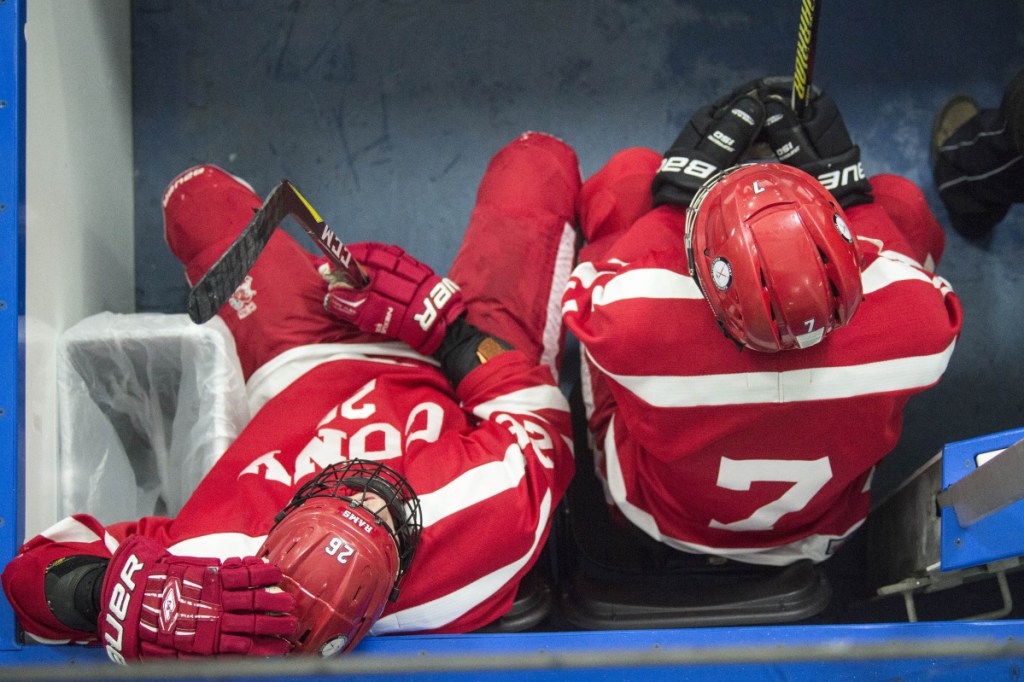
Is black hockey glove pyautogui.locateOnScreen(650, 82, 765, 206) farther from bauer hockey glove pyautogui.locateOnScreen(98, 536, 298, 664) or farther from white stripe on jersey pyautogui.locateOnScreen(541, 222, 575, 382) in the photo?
bauer hockey glove pyautogui.locateOnScreen(98, 536, 298, 664)

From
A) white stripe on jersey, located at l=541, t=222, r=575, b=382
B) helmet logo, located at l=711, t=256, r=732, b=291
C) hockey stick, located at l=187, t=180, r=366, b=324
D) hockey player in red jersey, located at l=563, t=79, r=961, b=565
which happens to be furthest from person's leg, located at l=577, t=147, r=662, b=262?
helmet logo, located at l=711, t=256, r=732, b=291

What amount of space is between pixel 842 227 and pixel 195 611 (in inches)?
34.3

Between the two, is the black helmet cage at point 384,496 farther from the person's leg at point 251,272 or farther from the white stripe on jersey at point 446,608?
the person's leg at point 251,272

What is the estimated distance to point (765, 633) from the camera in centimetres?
114

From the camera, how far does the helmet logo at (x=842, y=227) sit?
40.6 inches

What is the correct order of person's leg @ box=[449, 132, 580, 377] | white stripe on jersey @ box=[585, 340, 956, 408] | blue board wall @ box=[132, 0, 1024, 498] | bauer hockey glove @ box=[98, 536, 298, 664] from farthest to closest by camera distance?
blue board wall @ box=[132, 0, 1024, 498], person's leg @ box=[449, 132, 580, 377], white stripe on jersey @ box=[585, 340, 956, 408], bauer hockey glove @ box=[98, 536, 298, 664]

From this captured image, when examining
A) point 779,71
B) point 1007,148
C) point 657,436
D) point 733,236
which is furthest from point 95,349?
point 1007,148

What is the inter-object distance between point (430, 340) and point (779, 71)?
1.05 m

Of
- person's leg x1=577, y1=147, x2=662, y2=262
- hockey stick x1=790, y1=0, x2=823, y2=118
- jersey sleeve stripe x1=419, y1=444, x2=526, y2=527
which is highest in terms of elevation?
hockey stick x1=790, y1=0, x2=823, y2=118

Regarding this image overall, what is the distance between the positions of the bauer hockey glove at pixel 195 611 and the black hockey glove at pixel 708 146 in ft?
2.92

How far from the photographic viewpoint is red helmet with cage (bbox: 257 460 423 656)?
976mm

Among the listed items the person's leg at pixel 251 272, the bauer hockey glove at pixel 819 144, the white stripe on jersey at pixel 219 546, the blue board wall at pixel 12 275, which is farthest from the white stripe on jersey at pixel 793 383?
the blue board wall at pixel 12 275

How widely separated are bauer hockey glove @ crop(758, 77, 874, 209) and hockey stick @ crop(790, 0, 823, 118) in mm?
16

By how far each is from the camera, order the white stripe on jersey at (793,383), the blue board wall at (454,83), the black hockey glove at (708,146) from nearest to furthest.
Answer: the white stripe on jersey at (793,383) → the black hockey glove at (708,146) → the blue board wall at (454,83)
